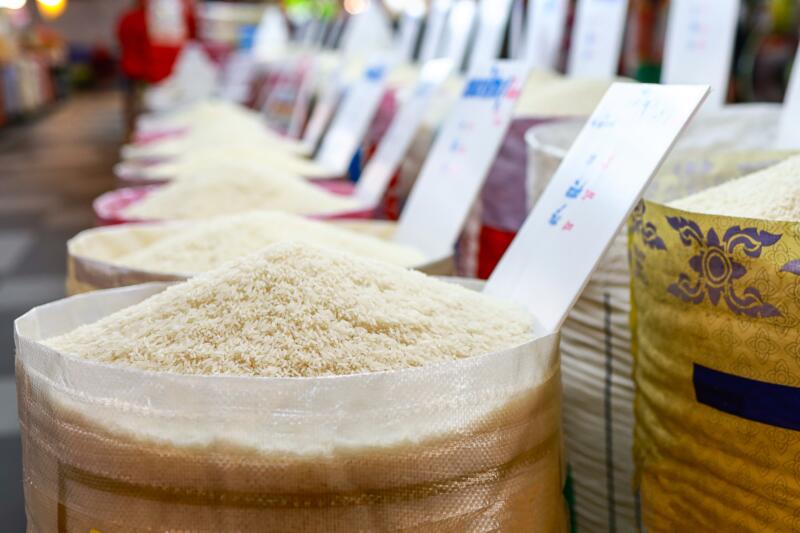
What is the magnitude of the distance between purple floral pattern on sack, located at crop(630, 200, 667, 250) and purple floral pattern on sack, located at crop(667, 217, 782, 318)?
0.03 m

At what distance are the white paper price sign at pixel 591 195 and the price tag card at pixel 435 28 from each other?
2.19 meters

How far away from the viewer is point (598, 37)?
190 cm

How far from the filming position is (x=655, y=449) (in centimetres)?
74

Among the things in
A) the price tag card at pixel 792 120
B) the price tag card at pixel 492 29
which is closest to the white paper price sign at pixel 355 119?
the price tag card at pixel 492 29

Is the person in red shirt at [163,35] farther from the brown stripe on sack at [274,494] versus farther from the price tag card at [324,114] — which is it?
the brown stripe on sack at [274,494]

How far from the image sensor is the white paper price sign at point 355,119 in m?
2.02

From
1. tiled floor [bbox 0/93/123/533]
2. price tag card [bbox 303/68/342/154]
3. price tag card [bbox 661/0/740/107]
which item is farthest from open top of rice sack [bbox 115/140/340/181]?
price tag card [bbox 661/0/740/107]

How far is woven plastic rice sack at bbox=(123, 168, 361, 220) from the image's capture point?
139 cm

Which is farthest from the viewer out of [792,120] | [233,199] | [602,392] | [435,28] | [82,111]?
[82,111]

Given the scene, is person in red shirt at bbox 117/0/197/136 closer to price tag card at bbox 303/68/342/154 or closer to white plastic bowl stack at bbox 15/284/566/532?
price tag card at bbox 303/68/342/154

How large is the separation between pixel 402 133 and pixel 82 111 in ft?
38.1

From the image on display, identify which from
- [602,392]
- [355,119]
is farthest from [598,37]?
[602,392]

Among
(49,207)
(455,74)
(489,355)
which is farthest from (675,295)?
(49,207)

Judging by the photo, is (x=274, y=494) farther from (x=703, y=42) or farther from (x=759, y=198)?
(x=703, y=42)
